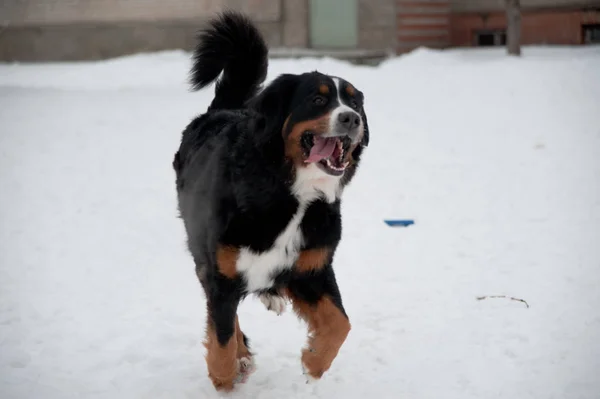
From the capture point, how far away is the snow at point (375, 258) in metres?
4.20

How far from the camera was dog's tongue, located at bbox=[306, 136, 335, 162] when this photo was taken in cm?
363

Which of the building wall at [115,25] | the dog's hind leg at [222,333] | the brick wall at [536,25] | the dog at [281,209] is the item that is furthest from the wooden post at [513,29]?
the dog's hind leg at [222,333]

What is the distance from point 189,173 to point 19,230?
3147mm

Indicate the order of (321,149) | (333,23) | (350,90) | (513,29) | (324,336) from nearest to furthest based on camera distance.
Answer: (321,149) → (350,90) → (324,336) → (513,29) → (333,23)

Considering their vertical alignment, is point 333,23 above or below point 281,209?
above

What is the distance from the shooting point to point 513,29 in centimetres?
1569

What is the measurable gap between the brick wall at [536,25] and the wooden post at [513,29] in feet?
7.15

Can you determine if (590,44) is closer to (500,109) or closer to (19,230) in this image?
(500,109)

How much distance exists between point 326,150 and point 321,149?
3 centimetres

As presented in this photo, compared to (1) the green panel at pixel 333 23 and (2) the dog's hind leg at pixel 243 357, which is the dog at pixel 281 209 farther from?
(1) the green panel at pixel 333 23

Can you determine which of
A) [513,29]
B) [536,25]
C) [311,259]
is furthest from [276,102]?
[536,25]

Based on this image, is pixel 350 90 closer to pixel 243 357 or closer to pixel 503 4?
pixel 243 357

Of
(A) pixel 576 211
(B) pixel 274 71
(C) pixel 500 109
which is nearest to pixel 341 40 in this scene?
(B) pixel 274 71

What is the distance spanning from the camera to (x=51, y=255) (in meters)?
6.27
